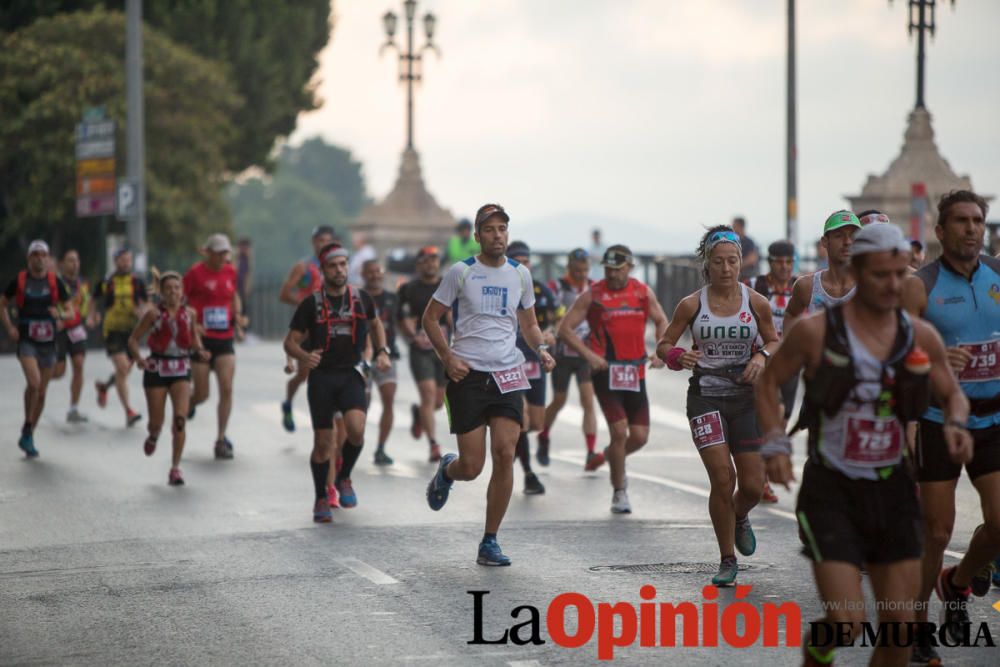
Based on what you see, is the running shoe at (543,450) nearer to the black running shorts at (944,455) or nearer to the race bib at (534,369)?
the race bib at (534,369)

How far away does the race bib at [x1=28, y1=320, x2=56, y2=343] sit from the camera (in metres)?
16.4

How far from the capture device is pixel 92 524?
12.0 metres

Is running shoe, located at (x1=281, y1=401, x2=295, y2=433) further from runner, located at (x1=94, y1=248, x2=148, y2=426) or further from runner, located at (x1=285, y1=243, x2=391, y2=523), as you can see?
runner, located at (x1=285, y1=243, x2=391, y2=523)

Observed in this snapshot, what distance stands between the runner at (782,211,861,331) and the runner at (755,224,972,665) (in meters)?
2.92

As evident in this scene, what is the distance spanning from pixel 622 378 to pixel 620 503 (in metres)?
0.94

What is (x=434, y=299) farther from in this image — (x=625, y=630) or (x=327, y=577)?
(x=625, y=630)

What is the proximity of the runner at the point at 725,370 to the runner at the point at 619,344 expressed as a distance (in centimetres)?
296

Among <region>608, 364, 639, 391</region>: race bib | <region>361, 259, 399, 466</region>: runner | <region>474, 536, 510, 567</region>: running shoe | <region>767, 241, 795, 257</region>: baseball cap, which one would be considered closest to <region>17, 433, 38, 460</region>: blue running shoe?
<region>361, 259, 399, 466</region>: runner

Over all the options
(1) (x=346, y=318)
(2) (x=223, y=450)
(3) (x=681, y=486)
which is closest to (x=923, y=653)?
(1) (x=346, y=318)

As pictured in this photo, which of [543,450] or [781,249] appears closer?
[781,249]

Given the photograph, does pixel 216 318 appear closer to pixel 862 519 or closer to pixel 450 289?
pixel 450 289

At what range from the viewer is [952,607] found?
7.82 meters

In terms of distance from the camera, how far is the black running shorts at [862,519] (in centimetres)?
608

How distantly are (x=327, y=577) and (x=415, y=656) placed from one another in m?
2.16
